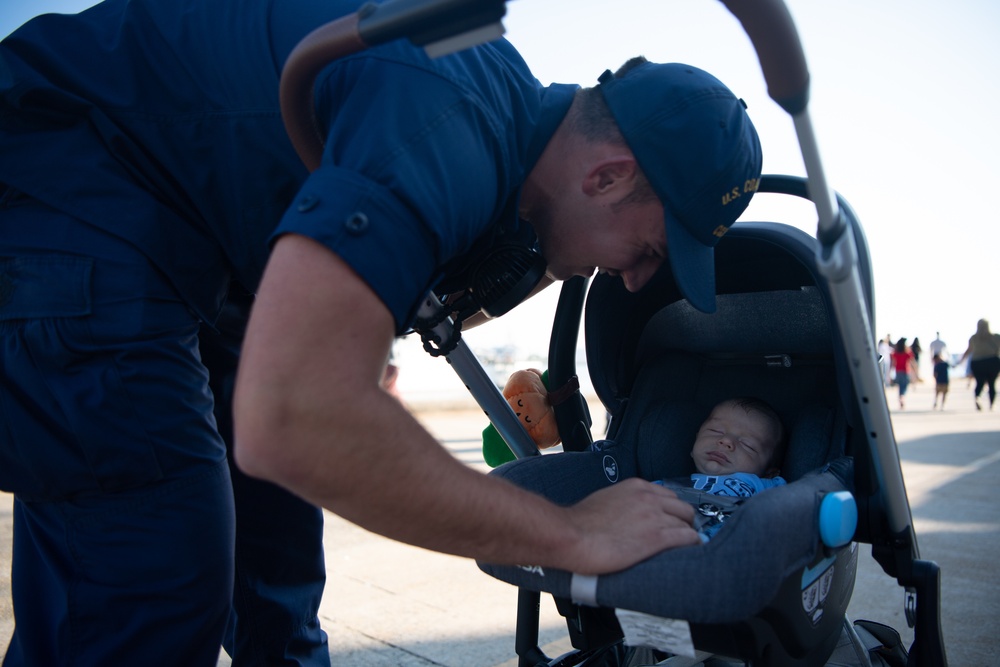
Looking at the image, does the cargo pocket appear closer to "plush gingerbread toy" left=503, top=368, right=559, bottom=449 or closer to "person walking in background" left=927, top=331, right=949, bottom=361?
"plush gingerbread toy" left=503, top=368, right=559, bottom=449

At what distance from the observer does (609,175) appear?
1.29 meters

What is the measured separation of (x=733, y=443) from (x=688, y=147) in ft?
3.58

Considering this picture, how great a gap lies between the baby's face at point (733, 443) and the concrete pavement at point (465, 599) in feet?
2.69

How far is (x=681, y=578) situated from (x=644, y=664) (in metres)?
0.68

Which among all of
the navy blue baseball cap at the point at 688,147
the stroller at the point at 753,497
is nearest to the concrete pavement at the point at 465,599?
the stroller at the point at 753,497

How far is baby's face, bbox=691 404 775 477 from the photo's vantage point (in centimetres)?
208

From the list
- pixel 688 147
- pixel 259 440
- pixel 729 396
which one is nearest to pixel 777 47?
pixel 688 147

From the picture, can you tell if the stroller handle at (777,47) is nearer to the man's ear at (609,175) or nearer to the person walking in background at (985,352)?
the man's ear at (609,175)

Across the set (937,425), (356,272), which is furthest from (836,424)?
(937,425)

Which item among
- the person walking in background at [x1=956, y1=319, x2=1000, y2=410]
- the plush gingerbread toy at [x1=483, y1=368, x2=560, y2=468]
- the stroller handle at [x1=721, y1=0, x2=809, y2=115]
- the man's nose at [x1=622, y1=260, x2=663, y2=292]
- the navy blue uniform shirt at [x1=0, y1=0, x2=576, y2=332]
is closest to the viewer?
the stroller handle at [x1=721, y1=0, x2=809, y2=115]

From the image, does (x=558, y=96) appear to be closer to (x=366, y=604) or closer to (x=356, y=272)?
(x=356, y=272)

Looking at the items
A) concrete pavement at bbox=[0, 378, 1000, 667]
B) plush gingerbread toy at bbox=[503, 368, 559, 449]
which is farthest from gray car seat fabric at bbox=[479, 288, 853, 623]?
concrete pavement at bbox=[0, 378, 1000, 667]

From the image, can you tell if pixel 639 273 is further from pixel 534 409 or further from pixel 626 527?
pixel 534 409

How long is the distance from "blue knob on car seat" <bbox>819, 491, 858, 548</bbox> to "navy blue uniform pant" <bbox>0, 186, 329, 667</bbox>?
962 mm
